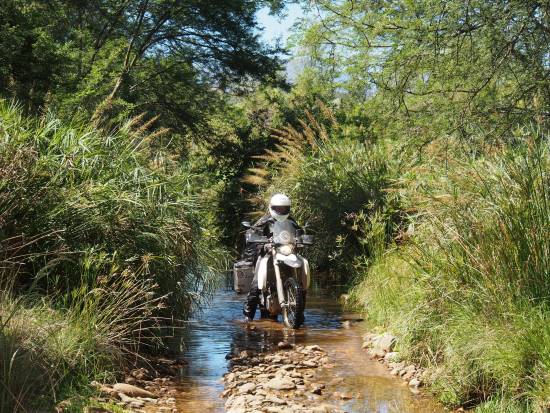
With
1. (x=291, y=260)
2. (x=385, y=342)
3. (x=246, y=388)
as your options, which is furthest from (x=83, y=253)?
(x=291, y=260)

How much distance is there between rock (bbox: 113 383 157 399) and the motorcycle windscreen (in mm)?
4135

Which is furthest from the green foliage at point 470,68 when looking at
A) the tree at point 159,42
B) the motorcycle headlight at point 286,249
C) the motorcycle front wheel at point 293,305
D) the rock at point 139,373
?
the tree at point 159,42

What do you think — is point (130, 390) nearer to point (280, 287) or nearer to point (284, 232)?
point (280, 287)

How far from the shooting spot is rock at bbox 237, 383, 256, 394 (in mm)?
6613

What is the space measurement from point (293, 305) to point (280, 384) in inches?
121

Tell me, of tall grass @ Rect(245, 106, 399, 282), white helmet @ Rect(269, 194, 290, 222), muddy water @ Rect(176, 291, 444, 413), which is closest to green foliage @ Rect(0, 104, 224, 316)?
muddy water @ Rect(176, 291, 444, 413)

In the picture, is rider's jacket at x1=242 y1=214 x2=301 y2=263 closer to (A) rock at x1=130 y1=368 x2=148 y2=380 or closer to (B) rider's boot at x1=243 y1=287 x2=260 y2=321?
(B) rider's boot at x1=243 y1=287 x2=260 y2=321

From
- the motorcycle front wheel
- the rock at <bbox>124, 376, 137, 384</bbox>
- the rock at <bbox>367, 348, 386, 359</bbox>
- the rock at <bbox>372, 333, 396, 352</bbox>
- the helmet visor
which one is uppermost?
the helmet visor

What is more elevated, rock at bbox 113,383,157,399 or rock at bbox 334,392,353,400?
rock at bbox 113,383,157,399

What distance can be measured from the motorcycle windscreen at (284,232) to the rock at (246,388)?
11.6 ft

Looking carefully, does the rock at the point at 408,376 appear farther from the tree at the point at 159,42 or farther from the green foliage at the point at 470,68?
the tree at the point at 159,42

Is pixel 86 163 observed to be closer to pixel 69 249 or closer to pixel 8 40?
pixel 69 249

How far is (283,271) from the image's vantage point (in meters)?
10.2

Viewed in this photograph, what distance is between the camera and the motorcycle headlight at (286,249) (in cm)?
1005
